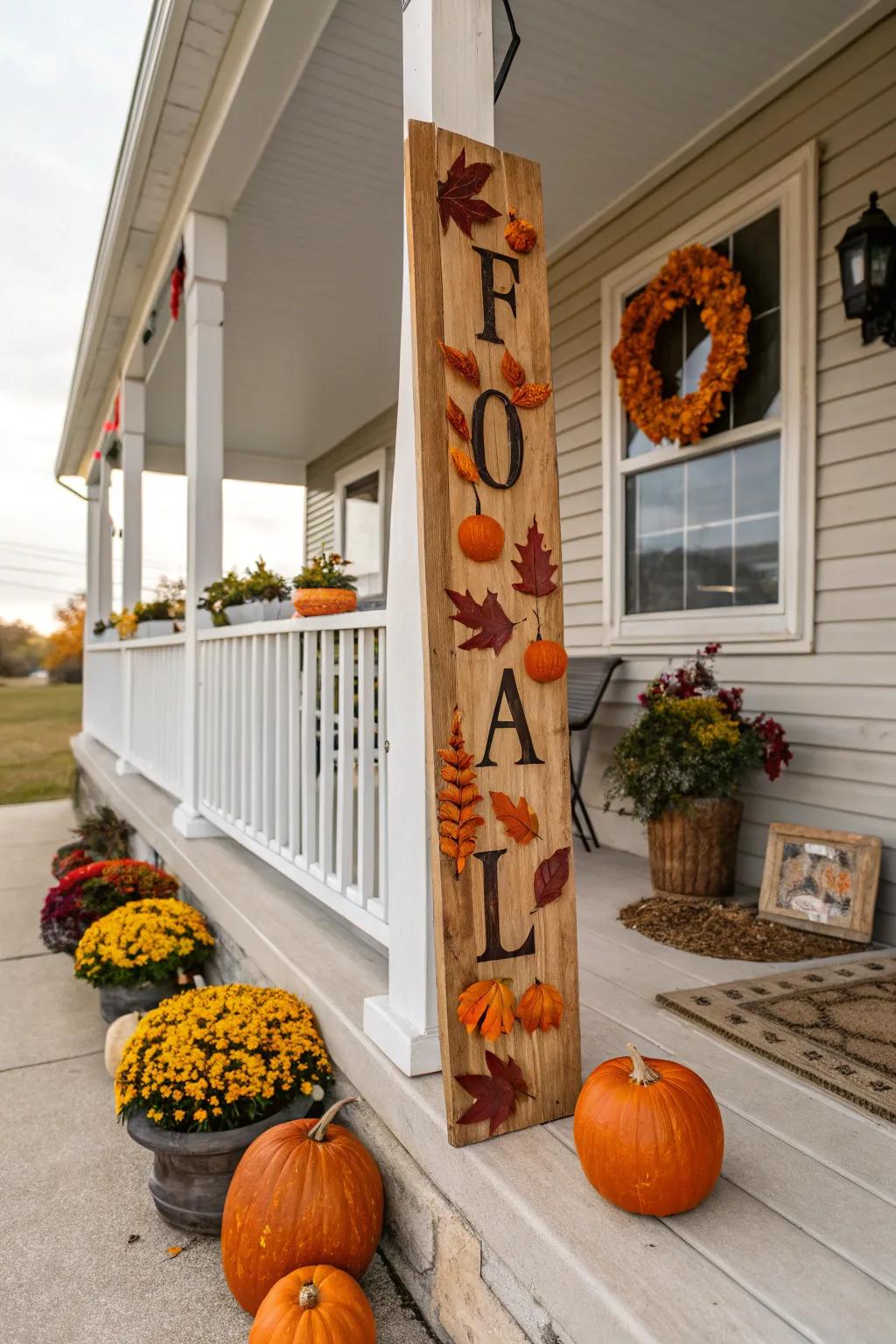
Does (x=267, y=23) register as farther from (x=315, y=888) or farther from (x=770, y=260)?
(x=315, y=888)

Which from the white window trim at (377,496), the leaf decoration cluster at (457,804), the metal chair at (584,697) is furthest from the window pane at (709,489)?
the white window trim at (377,496)

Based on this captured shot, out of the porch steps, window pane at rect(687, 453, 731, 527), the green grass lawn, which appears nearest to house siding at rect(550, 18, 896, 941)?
window pane at rect(687, 453, 731, 527)

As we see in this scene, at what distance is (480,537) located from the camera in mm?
1396

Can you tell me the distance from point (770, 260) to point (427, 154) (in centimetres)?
201

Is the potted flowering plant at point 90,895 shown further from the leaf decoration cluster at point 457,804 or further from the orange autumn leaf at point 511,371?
the orange autumn leaf at point 511,371

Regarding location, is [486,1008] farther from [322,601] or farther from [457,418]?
[322,601]

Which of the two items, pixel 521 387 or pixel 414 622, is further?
pixel 414 622

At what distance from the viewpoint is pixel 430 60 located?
60.2 inches

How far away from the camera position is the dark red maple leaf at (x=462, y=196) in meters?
1.42

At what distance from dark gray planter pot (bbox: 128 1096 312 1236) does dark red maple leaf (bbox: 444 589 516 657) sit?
112cm

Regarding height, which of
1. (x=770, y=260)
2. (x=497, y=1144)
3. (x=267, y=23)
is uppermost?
(x=267, y=23)

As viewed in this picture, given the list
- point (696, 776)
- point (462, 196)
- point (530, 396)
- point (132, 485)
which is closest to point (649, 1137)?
point (530, 396)

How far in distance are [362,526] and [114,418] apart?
2.11m

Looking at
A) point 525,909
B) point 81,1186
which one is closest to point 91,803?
point 81,1186
